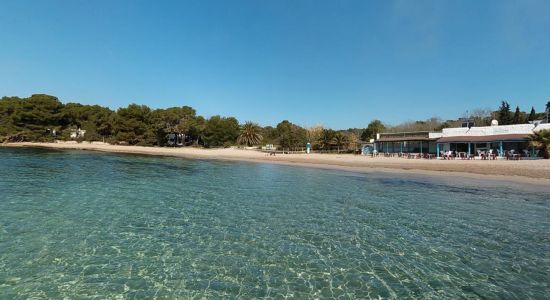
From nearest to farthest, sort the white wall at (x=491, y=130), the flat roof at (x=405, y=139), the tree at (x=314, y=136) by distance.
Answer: the white wall at (x=491, y=130)
the flat roof at (x=405, y=139)
the tree at (x=314, y=136)

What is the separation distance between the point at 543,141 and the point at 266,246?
3525 cm

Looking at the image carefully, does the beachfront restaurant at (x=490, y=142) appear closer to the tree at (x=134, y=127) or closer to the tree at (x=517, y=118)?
the tree at (x=517, y=118)

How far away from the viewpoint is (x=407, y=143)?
150 feet

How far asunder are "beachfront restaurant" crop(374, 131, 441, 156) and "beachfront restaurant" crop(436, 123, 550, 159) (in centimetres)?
156

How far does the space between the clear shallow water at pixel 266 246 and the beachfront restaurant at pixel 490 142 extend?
23.6 m

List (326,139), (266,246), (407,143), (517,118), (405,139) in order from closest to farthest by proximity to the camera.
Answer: (266,246)
(405,139)
(407,143)
(326,139)
(517,118)

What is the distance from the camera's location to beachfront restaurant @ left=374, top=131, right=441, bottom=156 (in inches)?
1673

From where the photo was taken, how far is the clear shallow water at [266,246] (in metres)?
6.04

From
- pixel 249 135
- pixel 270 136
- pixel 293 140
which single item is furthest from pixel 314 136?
pixel 270 136

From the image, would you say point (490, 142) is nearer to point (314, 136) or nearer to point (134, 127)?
point (314, 136)

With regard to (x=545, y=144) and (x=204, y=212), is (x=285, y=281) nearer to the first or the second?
(x=204, y=212)

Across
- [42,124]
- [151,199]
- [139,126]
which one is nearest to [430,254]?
[151,199]

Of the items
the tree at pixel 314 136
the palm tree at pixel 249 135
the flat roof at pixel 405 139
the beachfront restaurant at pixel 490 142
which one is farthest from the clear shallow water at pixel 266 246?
the palm tree at pixel 249 135

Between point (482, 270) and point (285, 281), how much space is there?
4432 millimetres
